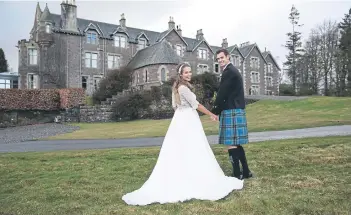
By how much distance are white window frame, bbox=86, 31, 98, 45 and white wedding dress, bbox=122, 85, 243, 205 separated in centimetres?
4091

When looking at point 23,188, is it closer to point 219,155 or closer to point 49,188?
point 49,188

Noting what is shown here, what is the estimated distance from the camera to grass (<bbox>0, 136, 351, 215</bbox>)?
477 cm

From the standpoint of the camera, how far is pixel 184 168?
18.6 ft

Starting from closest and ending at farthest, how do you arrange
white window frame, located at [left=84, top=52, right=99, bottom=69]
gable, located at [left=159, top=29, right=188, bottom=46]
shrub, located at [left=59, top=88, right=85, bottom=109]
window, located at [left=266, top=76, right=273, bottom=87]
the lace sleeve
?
the lace sleeve → shrub, located at [left=59, top=88, right=85, bottom=109] → white window frame, located at [left=84, top=52, right=99, bottom=69] → gable, located at [left=159, top=29, right=188, bottom=46] → window, located at [left=266, top=76, right=273, bottom=87]

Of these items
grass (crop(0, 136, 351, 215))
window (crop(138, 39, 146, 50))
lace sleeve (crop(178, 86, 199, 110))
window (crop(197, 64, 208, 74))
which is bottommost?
grass (crop(0, 136, 351, 215))

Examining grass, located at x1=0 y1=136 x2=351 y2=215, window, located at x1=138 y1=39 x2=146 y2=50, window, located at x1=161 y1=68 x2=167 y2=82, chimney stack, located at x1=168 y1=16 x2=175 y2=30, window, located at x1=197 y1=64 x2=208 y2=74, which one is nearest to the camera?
Answer: grass, located at x1=0 y1=136 x2=351 y2=215

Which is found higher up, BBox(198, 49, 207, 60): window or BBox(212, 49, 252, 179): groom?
BBox(198, 49, 207, 60): window

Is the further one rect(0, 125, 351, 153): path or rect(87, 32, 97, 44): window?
rect(87, 32, 97, 44): window

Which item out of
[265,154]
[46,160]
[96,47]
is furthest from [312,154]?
[96,47]

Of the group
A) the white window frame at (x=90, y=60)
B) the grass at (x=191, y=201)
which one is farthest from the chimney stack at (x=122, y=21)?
the grass at (x=191, y=201)

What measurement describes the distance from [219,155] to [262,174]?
2.53m

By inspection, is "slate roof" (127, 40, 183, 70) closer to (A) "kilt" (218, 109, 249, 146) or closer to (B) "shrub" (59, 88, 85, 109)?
(B) "shrub" (59, 88, 85, 109)

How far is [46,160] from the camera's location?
32.4ft

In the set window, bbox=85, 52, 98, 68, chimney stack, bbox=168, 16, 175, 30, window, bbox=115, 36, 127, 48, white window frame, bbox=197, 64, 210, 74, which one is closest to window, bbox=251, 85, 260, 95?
white window frame, bbox=197, 64, 210, 74
